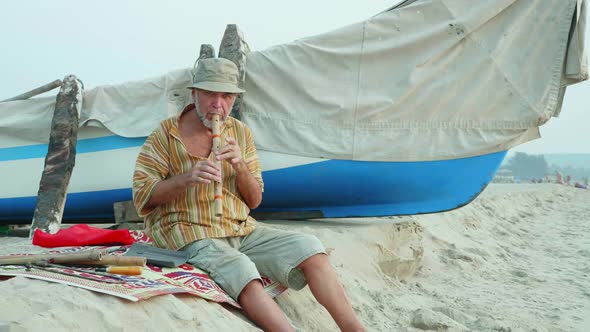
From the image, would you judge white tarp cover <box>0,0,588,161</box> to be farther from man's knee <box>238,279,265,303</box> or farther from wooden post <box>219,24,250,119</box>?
man's knee <box>238,279,265,303</box>

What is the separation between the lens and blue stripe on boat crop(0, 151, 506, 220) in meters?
5.11

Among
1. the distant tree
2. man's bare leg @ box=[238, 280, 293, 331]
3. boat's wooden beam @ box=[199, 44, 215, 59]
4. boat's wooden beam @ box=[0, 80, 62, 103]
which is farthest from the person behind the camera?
the distant tree

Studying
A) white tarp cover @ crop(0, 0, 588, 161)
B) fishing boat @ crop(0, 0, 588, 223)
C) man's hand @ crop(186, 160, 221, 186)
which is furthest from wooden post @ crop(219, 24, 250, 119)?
man's hand @ crop(186, 160, 221, 186)

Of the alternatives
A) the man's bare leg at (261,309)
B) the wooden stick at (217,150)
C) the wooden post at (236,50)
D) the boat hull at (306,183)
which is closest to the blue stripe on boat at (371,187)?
the boat hull at (306,183)

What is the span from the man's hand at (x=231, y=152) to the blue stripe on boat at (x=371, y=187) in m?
1.90

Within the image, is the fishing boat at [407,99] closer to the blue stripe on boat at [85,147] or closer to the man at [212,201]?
the blue stripe on boat at [85,147]

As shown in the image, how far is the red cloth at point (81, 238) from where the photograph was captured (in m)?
3.86

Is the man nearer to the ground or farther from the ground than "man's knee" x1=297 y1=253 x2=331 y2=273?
farther from the ground

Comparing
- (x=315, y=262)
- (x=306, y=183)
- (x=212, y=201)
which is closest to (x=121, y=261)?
(x=212, y=201)

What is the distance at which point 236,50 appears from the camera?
5.28 metres

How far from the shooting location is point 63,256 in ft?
9.91

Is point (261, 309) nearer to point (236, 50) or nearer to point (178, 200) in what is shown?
point (178, 200)

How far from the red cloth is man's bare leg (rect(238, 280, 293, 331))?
4.02ft

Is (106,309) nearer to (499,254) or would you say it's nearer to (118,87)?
(118,87)
